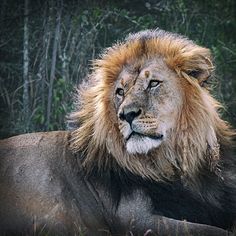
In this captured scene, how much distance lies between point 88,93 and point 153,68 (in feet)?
1.75

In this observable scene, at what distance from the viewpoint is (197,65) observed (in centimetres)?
489

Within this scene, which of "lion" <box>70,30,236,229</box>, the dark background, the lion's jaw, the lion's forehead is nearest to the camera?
the lion's jaw

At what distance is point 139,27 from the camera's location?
815 cm

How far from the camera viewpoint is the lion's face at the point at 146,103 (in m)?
4.57

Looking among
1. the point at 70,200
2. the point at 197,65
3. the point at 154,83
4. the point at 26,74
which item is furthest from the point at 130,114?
the point at 26,74

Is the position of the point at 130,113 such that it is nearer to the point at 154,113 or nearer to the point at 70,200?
the point at 154,113

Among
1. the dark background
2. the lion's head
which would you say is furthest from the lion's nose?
the dark background

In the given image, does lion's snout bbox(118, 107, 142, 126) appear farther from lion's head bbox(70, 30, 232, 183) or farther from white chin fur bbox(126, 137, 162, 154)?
white chin fur bbox(126, 137, 162, 154)

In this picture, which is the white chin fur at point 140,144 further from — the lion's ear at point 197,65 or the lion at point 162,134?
the lion's ear at point 197,65

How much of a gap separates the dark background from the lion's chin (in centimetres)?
348

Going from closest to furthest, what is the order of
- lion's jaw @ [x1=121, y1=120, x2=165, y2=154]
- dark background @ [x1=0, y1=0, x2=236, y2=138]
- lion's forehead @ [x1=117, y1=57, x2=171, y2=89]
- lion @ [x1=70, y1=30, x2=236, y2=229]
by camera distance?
lion's jaw @ [x1=121, y1=120, x2=165, y2=154]
lion @ [x1=70, y1=30, x2=236, y2=229]
lion's forehead @ [x1=117, y1=57, x2=171, y2=89]
dark background @ [x1=0, y1=0, x2=236, y2=138]

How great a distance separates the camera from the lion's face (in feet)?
15.0

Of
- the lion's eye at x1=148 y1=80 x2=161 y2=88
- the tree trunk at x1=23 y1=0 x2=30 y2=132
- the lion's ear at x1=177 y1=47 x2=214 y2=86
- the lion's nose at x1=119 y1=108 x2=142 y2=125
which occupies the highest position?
the lion's ear at x1=177 y1=47 x2=214 y2=86

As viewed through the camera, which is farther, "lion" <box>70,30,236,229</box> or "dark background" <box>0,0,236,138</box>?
"dark background" <box>0,0,236,138</box>
